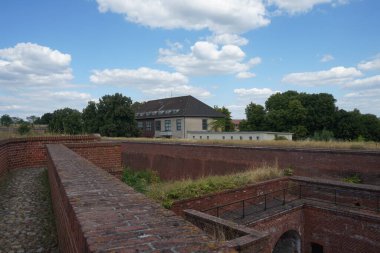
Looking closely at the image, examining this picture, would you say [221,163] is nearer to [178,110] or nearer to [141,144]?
[141,144]

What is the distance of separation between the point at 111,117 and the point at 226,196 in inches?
1397

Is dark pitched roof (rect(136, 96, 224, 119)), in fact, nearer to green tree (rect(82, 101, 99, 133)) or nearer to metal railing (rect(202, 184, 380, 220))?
green tree (rect(82, 101, 99, 133))

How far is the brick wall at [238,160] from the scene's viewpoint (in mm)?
12875

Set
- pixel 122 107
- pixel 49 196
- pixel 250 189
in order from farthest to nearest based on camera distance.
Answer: pixel 122 107
pixel 250 189
pixel 49 196

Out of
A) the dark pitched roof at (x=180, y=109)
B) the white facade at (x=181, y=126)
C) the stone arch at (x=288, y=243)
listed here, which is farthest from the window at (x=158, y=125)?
the stone arch at (x=288, y=243)

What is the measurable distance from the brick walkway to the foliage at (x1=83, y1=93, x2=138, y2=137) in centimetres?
3382

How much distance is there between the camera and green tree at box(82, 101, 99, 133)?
1738 inches

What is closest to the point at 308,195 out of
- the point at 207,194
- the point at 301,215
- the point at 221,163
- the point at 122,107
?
the point at 301,215

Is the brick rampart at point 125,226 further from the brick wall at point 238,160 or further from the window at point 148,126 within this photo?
the window at point 148,126

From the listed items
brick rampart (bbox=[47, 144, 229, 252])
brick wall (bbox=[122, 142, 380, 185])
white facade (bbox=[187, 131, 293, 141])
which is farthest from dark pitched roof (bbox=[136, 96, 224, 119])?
brick rampart (bbox=[47, 144, 229, 252])

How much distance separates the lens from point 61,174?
14.4 feet

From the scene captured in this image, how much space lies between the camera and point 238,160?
17.9 metres

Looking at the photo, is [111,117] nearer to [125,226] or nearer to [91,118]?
[91,118]

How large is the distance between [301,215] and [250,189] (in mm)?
2018
